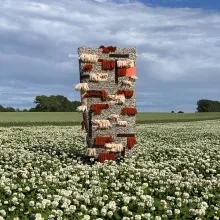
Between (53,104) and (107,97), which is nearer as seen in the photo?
(107,97)

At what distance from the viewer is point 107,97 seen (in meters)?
18.7

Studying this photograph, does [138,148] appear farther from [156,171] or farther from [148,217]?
[148,217]

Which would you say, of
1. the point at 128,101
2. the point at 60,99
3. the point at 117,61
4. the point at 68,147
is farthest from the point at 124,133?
the point at 60,99

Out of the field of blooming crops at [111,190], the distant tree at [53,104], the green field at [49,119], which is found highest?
the distant tree at [53,104]

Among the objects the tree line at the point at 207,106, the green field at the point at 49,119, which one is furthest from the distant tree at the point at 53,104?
the tree line at the point at 207,106

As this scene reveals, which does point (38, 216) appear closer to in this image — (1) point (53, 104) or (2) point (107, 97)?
(2) point (107, 97)

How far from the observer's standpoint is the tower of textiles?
18541mm

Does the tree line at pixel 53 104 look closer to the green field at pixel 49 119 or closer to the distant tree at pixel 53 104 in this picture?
the distant tree at pixel 53 104

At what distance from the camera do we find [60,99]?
Result: 127 metres

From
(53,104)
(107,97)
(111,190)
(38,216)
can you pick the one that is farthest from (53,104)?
(38,216)

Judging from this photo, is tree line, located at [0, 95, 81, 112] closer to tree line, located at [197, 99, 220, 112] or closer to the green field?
the green field

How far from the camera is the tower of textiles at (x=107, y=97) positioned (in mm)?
18541

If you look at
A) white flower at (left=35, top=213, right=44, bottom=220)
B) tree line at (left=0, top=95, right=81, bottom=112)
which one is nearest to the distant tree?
tree line at (left=0, top=95, right=81, bottom=112)

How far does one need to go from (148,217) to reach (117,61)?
10397mm
